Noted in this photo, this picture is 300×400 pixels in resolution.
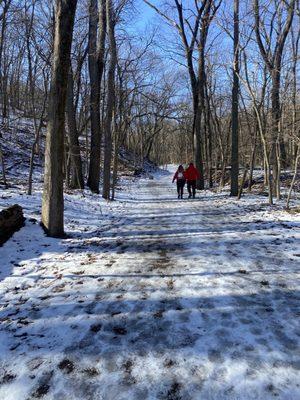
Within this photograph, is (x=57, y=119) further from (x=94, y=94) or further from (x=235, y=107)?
(x=235, y=107)

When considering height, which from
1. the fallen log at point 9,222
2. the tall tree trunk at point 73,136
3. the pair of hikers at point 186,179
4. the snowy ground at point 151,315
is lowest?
the snowy ground at point 151,315

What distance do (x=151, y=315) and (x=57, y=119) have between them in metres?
5.17

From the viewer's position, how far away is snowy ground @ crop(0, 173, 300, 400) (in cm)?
346

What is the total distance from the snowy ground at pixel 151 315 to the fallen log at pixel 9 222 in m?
0.16

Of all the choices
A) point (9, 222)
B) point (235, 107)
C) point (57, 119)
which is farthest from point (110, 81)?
point (9, 222)

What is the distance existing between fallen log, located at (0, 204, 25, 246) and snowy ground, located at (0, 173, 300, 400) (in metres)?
0.16

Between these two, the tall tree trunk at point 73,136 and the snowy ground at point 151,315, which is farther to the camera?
the tall tree trunk at point 73,136

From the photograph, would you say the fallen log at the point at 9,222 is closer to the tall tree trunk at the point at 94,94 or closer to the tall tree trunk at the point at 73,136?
the tall tree trunk at the point at 73,136

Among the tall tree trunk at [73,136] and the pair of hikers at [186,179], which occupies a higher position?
the tall tree trunk at [73,136]

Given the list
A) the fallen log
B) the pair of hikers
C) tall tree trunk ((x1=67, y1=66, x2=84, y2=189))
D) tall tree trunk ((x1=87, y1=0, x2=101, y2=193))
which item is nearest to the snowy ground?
the fallen log

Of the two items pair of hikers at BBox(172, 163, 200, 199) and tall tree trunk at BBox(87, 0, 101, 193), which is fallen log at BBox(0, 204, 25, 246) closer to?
tall tree trunk at BBox(87, 0, 101, 193)

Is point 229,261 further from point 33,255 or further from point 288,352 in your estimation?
point 33,255

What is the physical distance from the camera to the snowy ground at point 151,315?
346 cm

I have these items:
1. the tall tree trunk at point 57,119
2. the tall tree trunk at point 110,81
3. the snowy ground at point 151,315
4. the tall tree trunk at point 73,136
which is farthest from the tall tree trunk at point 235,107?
the tall tree trunk at point 57,119
